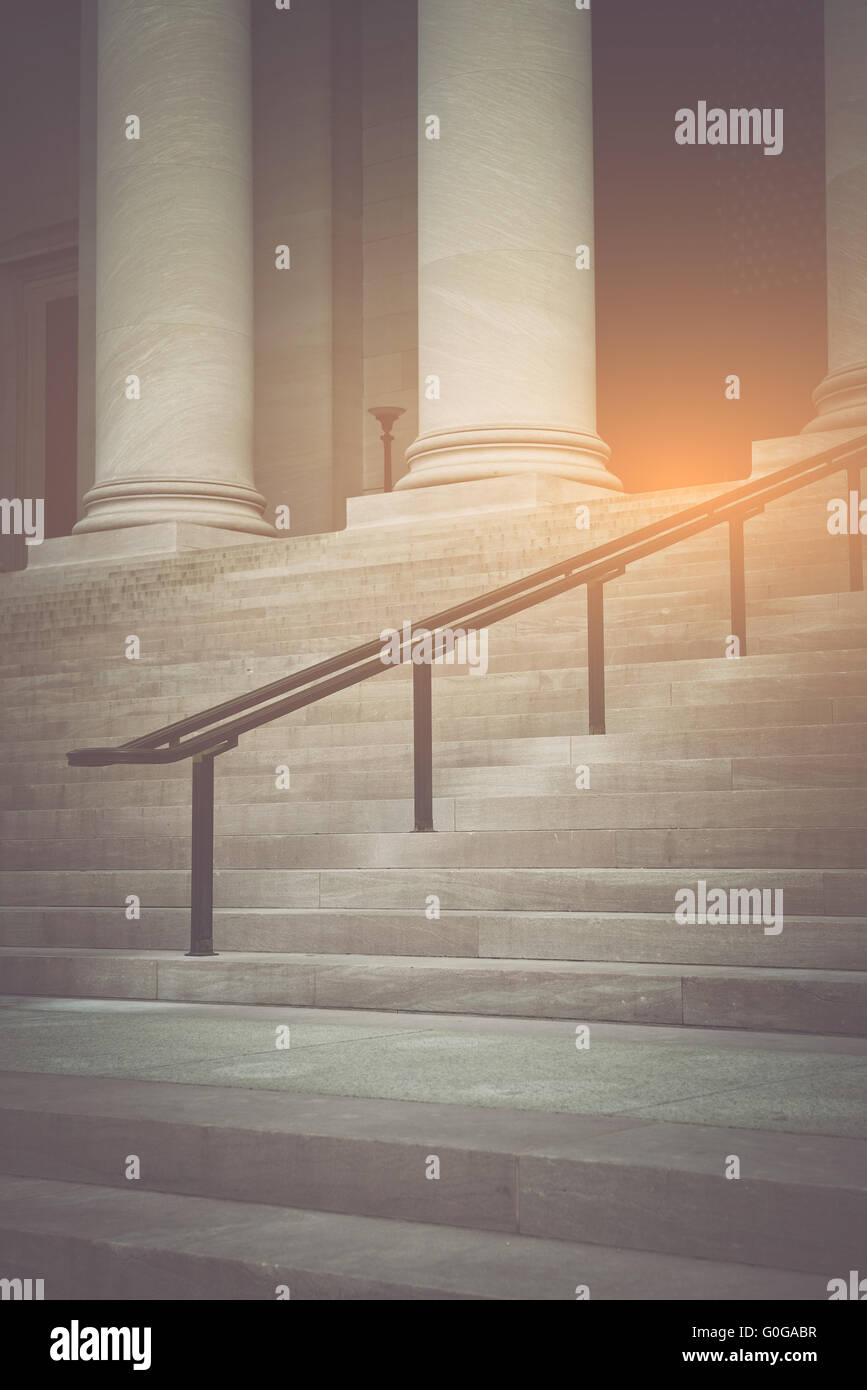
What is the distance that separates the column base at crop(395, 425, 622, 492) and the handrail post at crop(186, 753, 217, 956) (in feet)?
23.8

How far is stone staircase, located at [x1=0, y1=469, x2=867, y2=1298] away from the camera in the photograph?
4766 mm

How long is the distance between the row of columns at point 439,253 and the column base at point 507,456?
0.07ft

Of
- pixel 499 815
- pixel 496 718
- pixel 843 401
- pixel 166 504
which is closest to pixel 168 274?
pixel 166 504

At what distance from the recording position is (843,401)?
48.9 ft

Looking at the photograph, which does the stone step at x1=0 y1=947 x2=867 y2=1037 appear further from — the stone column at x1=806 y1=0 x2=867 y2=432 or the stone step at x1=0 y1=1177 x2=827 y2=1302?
the stone column at x1=806 y1=0 x2=867 y2=432

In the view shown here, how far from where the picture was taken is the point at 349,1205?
5238 mm

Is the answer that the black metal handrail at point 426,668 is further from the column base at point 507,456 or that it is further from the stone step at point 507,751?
the column base at point 507,456

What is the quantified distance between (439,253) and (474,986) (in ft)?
34.3

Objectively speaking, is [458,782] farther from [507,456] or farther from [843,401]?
[507,456]

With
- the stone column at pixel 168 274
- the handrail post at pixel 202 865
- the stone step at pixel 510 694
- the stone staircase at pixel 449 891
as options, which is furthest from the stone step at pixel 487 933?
the stone column at pixel 168 274

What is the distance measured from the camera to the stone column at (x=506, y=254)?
16.4 meters

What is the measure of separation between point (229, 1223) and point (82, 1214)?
49 cm

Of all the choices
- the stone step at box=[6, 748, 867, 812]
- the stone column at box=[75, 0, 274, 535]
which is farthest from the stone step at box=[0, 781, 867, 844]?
the stone column at box=[75, 0, 274, 535]
